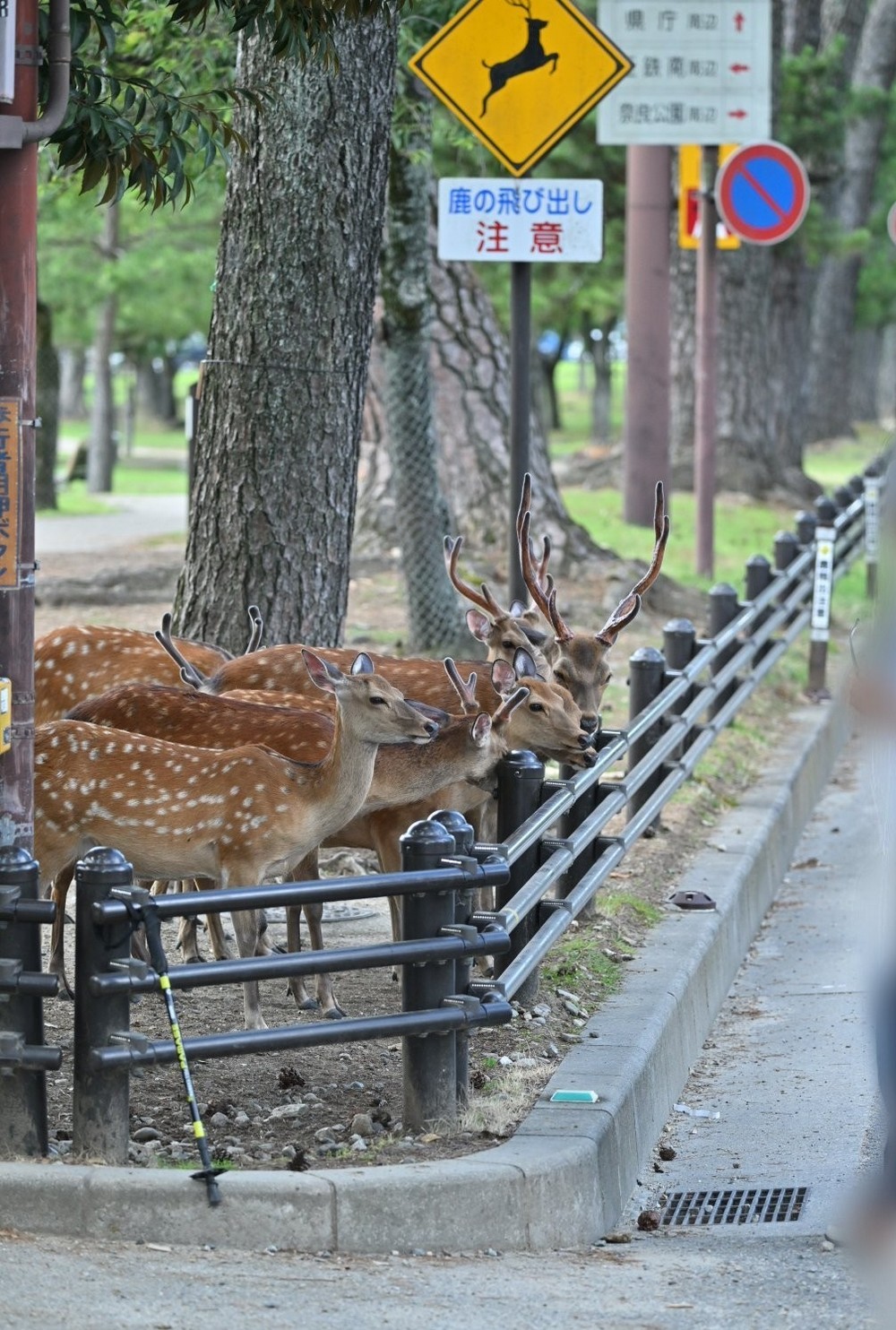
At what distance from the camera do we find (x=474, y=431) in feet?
54.0

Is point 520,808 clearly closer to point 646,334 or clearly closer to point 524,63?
point 524,63

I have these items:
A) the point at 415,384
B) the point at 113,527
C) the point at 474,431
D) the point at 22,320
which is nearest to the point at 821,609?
the point at 474,431

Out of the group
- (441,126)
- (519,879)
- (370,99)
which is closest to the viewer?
(519,879)

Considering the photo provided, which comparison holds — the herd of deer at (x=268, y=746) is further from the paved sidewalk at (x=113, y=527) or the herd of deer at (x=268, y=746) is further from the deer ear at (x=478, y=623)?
the paved sidewalk at (x=113, y=527)

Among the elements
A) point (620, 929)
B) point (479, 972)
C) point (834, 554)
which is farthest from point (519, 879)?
point (834, 554)

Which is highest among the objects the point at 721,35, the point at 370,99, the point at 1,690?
the point at 721,35

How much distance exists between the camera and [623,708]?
12.9 metres

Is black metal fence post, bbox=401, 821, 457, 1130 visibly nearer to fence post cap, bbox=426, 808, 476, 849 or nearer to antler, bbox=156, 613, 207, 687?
fence post cap, bbox=426, 808, 476, 849

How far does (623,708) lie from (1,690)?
7810 mm

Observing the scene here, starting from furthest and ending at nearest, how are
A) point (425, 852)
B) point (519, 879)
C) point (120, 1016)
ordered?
point (519, 879) → point (425, 852) → point (120, 1016)

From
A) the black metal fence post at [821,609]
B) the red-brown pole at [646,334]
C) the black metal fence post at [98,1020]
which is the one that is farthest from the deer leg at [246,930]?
the red-brown pole at [646,334]

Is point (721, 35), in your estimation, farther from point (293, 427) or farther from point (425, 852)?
point (425, 852)

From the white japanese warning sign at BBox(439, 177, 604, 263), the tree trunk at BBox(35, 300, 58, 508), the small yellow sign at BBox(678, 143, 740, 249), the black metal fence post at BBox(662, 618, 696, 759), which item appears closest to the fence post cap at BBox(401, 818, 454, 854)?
the white japanese warning sign at BBox(439, 177, 604, 263)

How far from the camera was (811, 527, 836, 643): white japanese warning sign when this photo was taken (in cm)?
1466
